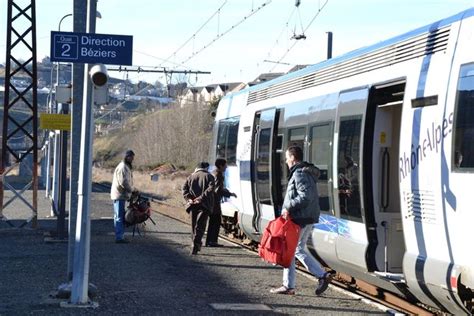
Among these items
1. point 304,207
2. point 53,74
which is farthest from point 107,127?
point 304,207

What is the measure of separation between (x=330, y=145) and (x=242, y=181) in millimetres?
5750

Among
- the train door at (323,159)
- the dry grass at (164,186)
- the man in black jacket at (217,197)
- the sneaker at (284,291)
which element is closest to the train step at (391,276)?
the sneaker at (284,291)

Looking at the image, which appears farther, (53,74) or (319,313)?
(53,74)

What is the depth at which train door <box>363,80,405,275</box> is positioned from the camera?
32.2ft

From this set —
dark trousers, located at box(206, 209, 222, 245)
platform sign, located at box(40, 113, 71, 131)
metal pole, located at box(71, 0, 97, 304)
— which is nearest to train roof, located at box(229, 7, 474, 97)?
dark trousers, located at box(206, 209, 222, 245)

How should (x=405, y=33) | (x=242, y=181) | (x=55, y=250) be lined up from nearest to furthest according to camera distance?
(x=405, y=33) < (x=55, y=250) < (x=242, y=181)

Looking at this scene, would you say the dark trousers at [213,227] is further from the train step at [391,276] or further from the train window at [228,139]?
the train step at [391,276]

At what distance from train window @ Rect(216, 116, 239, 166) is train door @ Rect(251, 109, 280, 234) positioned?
72.9 inches

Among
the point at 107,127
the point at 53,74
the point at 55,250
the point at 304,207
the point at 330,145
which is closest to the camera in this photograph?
the point at 304,207

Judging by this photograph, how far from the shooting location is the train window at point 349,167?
33.2ft

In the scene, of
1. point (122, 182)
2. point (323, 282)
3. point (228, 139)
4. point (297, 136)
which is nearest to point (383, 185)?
point (323, 282)

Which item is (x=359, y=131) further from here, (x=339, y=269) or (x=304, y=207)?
(x=339, y=269)

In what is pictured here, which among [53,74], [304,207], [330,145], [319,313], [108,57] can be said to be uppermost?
[53,74]

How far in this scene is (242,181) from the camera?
16766mm
